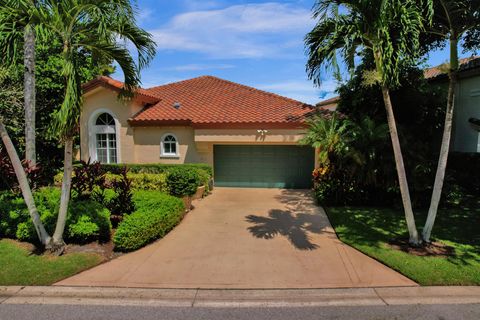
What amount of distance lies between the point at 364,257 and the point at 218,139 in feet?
31.7

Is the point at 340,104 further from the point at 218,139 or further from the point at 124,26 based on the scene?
the point at 124,26

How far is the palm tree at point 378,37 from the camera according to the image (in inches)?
257

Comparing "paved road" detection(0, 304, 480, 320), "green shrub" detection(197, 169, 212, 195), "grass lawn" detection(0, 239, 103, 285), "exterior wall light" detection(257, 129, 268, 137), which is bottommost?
"paved road" detection(0, 304, 480, 320)

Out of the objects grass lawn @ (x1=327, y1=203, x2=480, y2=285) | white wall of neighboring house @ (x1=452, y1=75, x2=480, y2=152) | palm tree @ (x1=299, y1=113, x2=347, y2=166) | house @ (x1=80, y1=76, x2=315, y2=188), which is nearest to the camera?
grass lawn @ (x1=327, y1=203, x2=480, y2=285)

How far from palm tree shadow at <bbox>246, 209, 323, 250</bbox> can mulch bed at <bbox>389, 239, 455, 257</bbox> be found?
76.3 inches

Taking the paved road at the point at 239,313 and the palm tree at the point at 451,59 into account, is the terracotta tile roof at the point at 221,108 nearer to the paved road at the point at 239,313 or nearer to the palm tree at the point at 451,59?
the palm tree at the point at 451,59

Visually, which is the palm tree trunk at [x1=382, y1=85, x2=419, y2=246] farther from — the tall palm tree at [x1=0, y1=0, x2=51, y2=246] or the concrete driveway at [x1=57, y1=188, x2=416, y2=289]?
the tall palm tree at [x1=0, y1=0, x2=51, y2=246]

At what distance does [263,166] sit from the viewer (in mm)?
16359

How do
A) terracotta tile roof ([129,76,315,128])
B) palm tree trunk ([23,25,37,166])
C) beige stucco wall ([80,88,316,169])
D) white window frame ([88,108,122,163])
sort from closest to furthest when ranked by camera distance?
1. palm tree trunk ([23,25,37,166])
2. terracotta tile roof ([129,76,315,128])
3. beige stucco wall ([80,88,316,169])
4. white window frame ([88,108,122,163])

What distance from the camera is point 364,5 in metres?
6.57

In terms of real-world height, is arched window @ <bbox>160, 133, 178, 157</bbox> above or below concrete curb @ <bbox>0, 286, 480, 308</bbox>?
above

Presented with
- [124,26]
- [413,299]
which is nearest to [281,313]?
[413,299]

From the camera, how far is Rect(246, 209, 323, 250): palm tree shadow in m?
8.32

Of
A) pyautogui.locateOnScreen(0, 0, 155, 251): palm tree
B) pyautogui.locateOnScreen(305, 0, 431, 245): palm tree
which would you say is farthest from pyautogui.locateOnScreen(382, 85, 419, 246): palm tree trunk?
pyautogui.locateOnScreen(0, 0, 155, 251): palm tree
